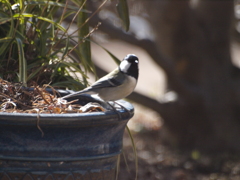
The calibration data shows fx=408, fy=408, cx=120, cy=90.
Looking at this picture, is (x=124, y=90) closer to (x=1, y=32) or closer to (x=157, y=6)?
(x=1, y=32)

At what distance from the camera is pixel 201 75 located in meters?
6.05

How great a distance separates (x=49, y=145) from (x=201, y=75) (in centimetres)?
452

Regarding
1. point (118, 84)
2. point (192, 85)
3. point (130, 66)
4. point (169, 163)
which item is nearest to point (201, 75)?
point (192, 85)

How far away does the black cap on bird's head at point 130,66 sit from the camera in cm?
276

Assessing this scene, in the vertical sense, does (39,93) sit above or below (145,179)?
above

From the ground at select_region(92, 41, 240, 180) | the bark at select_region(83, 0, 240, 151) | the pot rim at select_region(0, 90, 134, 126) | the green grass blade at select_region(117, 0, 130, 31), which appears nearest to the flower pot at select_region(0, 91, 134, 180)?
the pot rim at select_region(0, 90, 134, 126)

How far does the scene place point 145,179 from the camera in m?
5.05

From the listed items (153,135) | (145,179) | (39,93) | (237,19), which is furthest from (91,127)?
(237,19)

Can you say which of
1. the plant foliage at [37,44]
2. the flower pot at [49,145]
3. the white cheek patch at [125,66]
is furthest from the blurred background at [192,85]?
the flower pot at [49,145]

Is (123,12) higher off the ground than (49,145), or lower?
higher

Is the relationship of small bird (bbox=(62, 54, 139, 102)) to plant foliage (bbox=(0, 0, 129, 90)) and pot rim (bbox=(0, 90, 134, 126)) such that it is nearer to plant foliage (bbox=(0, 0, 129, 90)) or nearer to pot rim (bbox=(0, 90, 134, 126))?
plant foliage (bbox=(0, 0, 129, 90))

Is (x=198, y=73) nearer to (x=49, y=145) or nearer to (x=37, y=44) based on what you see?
(x=37, y=44)

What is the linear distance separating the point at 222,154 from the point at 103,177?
13.3 ft

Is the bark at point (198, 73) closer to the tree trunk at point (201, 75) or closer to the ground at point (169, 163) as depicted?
the tree trunk at point (201, 75)
